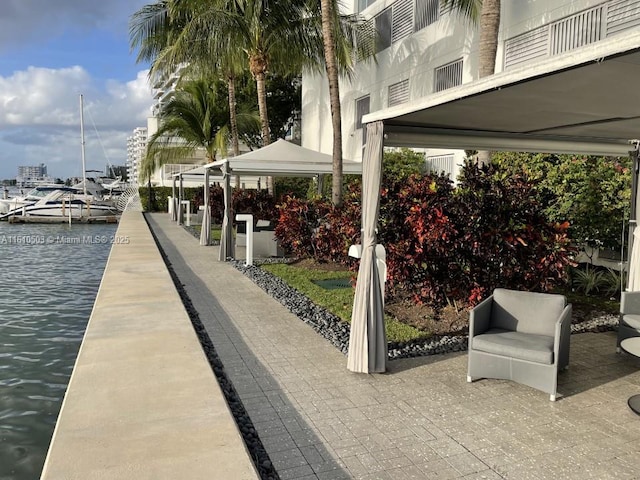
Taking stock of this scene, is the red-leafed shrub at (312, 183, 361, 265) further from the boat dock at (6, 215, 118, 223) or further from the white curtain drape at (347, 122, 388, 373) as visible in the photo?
the boat dock at (6, 215, 118, 223)

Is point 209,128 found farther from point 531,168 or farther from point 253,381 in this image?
point 253,381

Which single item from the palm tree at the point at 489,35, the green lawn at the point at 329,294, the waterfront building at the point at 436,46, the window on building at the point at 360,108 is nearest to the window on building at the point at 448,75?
the waterfront building at the point at 436,46

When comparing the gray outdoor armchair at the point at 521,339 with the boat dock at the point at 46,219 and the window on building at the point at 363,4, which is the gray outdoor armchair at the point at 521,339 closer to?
the window on building at the point at 363,4

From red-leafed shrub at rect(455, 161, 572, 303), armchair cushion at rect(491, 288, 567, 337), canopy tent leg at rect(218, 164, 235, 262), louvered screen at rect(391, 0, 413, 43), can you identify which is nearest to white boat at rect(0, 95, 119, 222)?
canopy tent leg at rect(218, 164, 235, 262)

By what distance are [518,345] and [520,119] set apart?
2229mm

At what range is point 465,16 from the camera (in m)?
13.0

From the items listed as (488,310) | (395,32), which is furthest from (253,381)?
(395,32)

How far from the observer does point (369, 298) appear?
4945mm

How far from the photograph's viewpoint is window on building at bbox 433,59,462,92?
13.8 m

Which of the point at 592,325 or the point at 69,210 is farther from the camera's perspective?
the point at 69,210

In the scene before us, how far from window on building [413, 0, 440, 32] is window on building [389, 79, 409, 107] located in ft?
5.32

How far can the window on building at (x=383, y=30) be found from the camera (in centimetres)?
1720

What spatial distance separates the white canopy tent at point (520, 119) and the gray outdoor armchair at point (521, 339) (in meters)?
0.91

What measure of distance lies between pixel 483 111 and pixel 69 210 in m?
25.2
